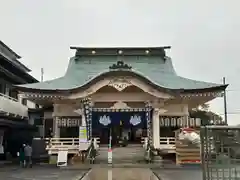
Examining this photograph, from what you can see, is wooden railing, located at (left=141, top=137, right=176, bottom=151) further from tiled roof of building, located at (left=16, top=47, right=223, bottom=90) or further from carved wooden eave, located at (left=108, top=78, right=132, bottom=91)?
carved wooden eave, located at (left=108, top=78, right=132, bottom=91)

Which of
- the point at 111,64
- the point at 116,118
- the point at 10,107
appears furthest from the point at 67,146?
the point at 111,64

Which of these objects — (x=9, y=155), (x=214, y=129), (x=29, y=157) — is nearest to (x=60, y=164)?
(x=29, y=157)

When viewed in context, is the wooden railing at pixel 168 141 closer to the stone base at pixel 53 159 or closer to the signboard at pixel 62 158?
the signboard at pixel 62 158

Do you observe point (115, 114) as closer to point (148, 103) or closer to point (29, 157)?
point (148, 103)

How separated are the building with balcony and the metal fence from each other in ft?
61.3

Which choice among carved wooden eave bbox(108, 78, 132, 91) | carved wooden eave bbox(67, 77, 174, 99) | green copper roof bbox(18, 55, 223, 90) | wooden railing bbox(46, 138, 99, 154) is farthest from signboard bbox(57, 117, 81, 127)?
carved wooden eave bbox(108, 78, 132, 91)

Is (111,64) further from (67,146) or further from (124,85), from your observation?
(67,146)

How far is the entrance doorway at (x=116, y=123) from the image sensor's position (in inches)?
961

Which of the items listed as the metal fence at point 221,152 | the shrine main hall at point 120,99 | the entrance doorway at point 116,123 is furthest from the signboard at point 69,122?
the metal fence at point 221,152

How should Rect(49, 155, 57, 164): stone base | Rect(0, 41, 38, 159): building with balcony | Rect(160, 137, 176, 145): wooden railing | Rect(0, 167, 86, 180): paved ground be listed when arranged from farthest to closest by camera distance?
Rect(0, 41, 38, 159): building with balcony
Rect(160, 137, 176, 145): wooden railing
Rect(49, 155, 57, 164): stone base
Rect(0, 167, 86, 180): paved ground

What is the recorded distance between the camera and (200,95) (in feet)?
77.8

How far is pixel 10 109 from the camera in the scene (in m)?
25.2

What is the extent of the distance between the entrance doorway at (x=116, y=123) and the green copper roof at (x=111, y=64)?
9.14 feet

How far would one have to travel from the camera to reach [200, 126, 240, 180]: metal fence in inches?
→ 266
